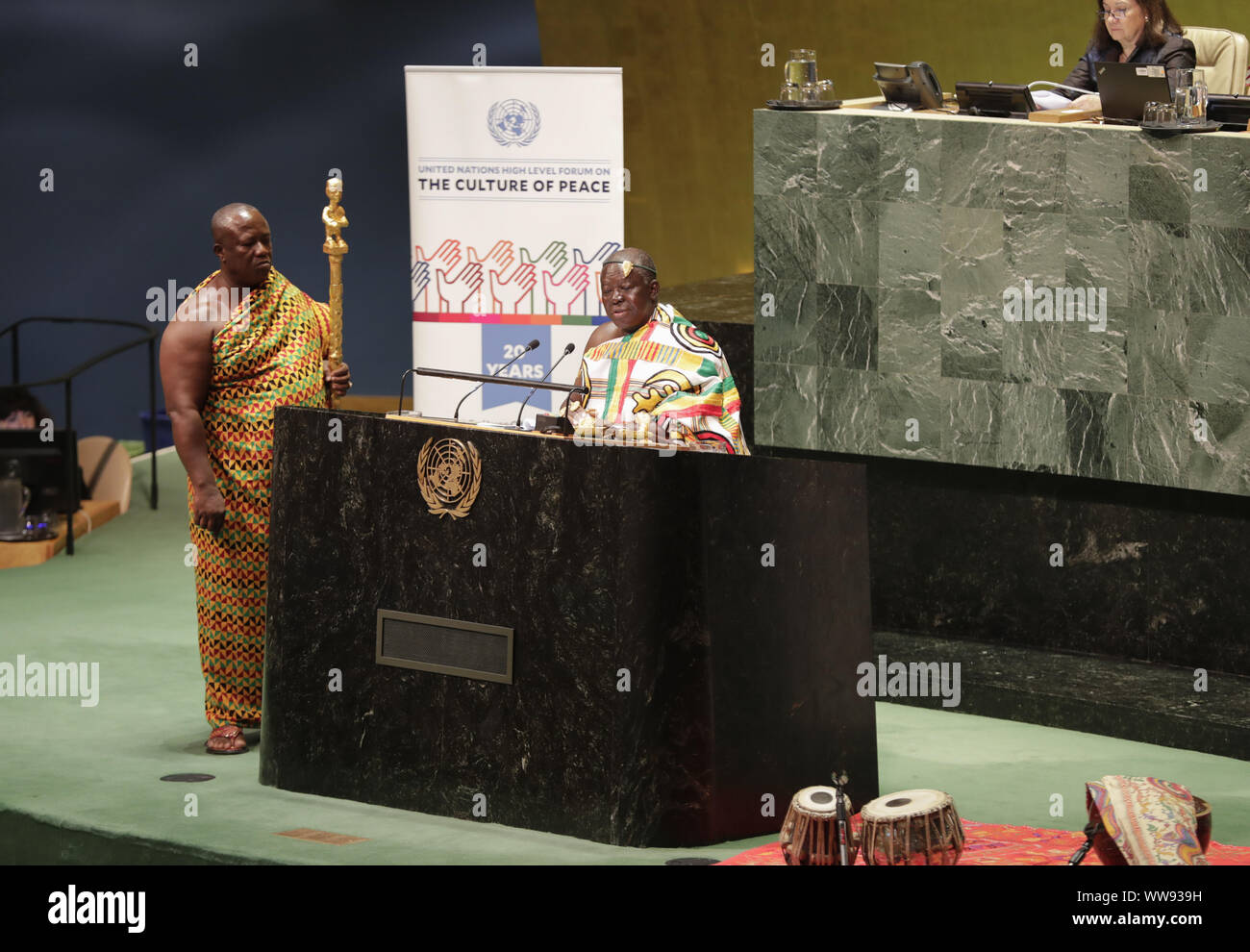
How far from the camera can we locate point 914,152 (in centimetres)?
754

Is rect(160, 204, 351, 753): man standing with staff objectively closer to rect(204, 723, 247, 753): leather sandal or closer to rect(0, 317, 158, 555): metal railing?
rect(204, 723, 247, 753): leather sandal

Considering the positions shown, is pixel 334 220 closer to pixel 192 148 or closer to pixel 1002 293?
pixel 1002 293

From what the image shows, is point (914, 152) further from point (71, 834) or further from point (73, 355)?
point (73, 355)

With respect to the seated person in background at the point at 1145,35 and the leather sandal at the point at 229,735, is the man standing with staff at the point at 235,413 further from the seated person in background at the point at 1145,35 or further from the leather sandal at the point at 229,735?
the seated person in background at the point at 1145,35

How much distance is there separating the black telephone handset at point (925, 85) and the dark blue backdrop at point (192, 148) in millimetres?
4998

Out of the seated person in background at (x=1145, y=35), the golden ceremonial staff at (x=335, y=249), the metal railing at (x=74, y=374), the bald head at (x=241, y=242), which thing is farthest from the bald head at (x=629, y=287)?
the metal railing at (x=74, y=374)

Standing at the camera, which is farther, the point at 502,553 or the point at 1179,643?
the point at 1179,643

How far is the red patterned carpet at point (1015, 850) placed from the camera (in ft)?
17.6

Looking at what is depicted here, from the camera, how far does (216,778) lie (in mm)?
6387

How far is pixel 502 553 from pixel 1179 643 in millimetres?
2953

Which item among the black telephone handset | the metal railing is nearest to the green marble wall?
the black telephone handset

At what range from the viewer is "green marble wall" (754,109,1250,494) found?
7016 millimetres

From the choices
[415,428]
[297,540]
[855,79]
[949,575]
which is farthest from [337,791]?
[855,79]
